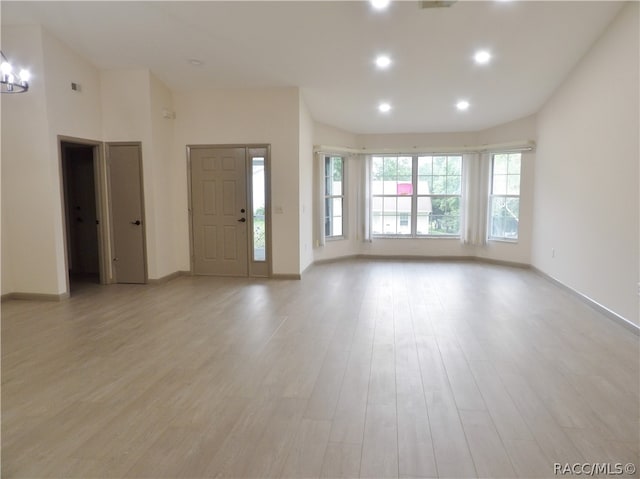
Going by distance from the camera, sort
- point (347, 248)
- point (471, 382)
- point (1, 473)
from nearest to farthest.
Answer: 1. point (1, 473)
2. point (471, 382)
3. point (347, 248)

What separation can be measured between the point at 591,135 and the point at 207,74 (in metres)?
4.76

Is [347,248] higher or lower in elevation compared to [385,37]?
lower

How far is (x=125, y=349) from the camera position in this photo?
335cm

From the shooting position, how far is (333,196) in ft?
25.0

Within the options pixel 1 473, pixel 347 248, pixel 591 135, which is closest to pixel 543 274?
pixel 591 135

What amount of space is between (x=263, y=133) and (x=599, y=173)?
13.8 feet

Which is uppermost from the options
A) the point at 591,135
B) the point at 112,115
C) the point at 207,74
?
the point at 207,74

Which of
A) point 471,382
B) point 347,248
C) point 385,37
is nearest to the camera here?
point 471,382

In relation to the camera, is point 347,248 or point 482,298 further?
point 347,248

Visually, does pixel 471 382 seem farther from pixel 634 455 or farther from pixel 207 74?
pixel 207 74

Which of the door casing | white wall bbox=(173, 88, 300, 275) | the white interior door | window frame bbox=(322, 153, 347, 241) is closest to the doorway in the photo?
the door casing

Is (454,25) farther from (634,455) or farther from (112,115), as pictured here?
(112,115)

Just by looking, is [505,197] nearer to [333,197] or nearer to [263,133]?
[333,197]

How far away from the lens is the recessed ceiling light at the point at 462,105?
20.4ft
